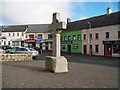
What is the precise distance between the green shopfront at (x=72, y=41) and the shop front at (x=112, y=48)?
9260mm

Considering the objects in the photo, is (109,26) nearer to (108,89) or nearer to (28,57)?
(28,57)

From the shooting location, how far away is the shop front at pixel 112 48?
36019 millimetres

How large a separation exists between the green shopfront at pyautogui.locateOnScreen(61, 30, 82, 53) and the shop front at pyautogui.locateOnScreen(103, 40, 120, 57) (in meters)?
9.26

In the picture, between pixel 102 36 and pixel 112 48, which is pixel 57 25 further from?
pixel 102 36

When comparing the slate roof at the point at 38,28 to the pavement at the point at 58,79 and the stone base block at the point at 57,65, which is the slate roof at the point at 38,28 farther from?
the stone base block at the point at 57,65

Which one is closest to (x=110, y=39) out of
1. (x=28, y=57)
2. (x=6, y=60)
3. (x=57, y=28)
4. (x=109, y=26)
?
(x=109, y=26)

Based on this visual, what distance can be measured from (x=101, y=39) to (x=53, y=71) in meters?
28.9

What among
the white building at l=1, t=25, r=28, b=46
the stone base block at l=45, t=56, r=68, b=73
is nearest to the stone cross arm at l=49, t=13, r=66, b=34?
the stone base block at l=45, t=56, r=68, b=73

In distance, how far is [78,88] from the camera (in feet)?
26.1

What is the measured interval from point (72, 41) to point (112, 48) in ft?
46.7

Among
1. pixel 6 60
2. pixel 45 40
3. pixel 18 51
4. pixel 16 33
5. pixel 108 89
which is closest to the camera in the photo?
pixel 108 89

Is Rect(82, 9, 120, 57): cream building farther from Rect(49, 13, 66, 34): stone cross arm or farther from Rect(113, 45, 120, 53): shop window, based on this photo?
Rect(49, 13, 66, 34): stone cross arm

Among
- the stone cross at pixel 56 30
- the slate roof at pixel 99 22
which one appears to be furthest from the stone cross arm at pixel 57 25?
the slate roof at pixel 99 22

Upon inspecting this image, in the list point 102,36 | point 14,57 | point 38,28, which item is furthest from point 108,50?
point 38,28
